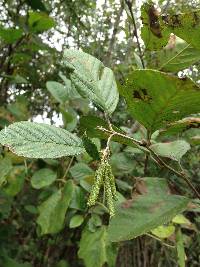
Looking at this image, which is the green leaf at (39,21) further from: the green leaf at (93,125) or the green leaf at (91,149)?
the green leaf at (91,149)

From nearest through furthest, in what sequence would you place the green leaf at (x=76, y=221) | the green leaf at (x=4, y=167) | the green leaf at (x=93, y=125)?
the green leaf at (x=93, y=125), the green leaf at (x=4, y=167), the green leaf at (x=76, y=221)

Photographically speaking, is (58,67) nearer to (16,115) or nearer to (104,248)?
(16,115)

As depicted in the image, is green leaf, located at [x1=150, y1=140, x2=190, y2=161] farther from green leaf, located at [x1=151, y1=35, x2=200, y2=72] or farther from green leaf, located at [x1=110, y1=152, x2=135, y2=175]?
green leaf, located at [x1=110, y1=152, x2=135, y2=175]

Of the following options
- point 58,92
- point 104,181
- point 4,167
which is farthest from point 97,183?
point 58,92

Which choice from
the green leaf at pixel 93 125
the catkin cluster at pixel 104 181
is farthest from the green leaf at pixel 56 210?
the catkin cluster at pixel 104 181

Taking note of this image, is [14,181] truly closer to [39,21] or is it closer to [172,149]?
[39,21]

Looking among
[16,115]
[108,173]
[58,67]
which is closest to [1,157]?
[16,115]
